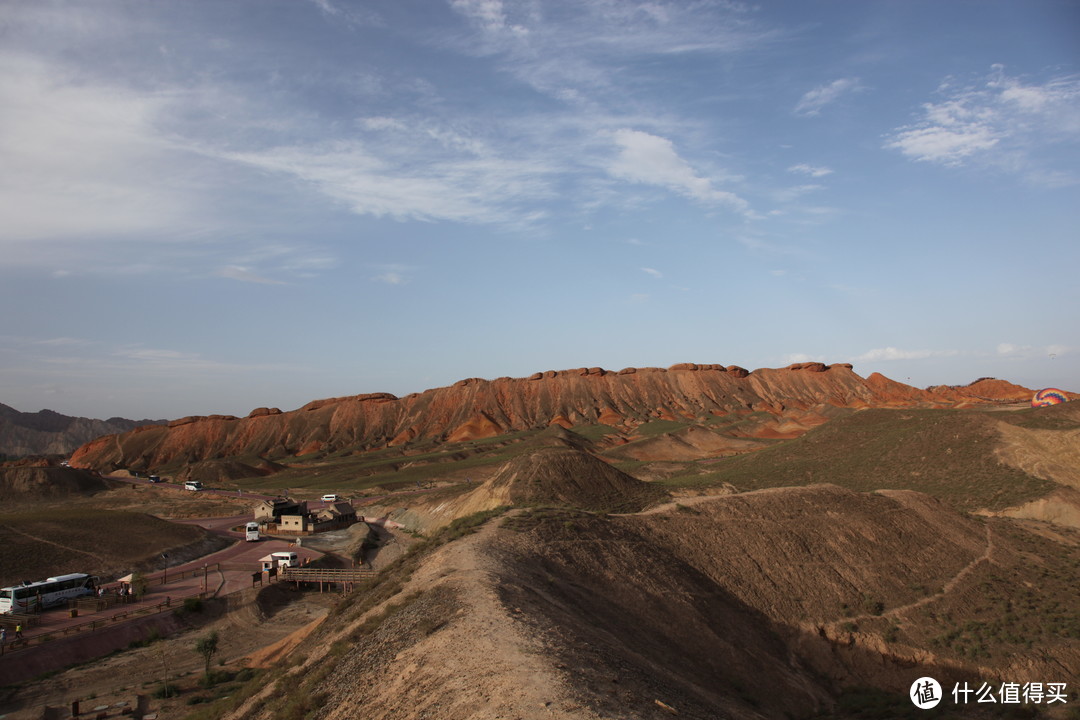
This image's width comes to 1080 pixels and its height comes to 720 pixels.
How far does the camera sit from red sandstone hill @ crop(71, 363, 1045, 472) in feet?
433

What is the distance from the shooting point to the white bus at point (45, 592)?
31000 millimetres

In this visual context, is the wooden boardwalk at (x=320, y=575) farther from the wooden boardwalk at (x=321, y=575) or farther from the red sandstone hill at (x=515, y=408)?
the red sandstone hill at (x=515, y=408)

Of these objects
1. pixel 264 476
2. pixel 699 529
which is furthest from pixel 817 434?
pixel 264 476

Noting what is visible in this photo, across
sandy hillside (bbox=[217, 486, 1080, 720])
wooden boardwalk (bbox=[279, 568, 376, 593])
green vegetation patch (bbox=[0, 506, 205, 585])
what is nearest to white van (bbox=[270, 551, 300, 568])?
wooden boardwalk (bbox=[279, 568, 376, 593])

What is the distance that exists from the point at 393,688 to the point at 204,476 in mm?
97244

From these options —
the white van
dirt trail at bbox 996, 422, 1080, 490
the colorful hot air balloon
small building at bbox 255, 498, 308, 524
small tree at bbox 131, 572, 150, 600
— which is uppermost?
the colorful hot air balloon

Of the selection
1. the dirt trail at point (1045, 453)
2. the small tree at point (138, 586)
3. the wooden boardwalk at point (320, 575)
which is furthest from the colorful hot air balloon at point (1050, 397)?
the small tree at point (138, 586)

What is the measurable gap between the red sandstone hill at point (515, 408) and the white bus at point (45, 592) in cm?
9355

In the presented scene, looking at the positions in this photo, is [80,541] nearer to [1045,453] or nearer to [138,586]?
[138,586]

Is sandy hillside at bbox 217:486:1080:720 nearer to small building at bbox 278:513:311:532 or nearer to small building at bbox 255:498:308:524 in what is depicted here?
small building at bbox 278:513:311:532

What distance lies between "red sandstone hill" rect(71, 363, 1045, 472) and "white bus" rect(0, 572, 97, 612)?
9355 cm

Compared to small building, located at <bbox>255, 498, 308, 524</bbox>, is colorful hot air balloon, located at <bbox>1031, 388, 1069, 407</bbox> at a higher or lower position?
higher

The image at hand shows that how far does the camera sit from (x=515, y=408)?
148m

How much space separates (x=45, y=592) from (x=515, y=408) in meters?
117
